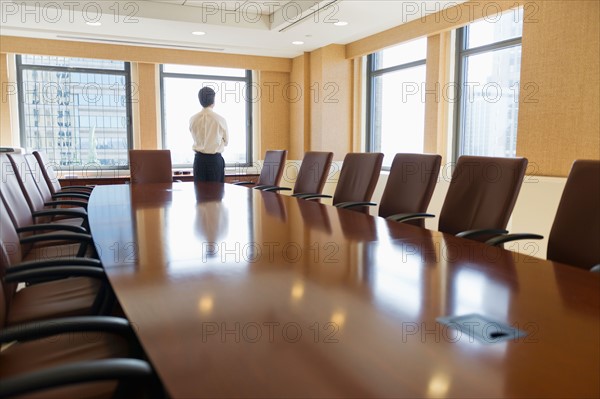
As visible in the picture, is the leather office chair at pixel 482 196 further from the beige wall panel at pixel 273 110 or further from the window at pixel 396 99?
the beige wall panel at pixel 273 110

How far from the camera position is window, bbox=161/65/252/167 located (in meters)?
7.33

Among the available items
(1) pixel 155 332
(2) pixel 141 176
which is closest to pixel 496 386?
(1) pixel 155 332

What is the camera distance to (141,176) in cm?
534

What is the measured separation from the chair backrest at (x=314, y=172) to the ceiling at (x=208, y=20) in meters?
1.69

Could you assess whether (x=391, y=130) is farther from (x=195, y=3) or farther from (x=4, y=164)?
(x=4, y=164)

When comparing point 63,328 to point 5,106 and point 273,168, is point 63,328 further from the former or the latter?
point 5,106

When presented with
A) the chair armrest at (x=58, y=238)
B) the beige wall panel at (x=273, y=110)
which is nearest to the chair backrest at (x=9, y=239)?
the chair armrest at (x=58, y=238)

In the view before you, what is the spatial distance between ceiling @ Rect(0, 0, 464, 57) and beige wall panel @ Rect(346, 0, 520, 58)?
0.10m

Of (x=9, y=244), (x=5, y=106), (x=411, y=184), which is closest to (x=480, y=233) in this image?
(x=411, y=184)

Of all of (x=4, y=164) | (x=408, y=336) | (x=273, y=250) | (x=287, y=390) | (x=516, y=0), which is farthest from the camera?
(x=516, y=0)

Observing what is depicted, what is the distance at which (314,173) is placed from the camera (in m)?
4.30

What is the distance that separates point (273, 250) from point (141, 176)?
3944 millimetres

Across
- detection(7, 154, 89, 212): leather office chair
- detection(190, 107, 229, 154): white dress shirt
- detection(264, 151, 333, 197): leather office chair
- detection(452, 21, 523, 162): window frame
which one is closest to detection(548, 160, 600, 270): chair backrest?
detection(264, 151, 333, 197): leather office chair

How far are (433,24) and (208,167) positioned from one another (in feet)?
9.84
